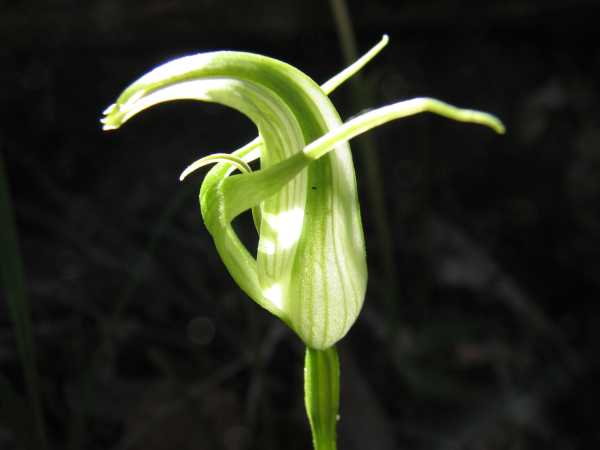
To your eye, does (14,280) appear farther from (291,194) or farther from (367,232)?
(367,232)

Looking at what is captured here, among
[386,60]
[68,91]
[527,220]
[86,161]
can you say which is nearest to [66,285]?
[86,161]

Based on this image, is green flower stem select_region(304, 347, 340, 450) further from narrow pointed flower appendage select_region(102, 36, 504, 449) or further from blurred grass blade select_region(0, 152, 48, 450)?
blurred grass blade select_region(0, 152, 48, 450)

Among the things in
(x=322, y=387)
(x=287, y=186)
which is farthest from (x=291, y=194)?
(x=322, y=387)

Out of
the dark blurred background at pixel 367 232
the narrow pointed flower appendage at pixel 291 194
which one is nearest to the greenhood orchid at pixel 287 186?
the narrow pointed flower appendage at pixel 291 194

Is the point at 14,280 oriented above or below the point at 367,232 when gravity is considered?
below

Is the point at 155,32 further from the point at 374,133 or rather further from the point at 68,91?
the point at 374,133

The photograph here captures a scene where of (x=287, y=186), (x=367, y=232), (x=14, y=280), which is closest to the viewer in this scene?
(x=287, y=186)

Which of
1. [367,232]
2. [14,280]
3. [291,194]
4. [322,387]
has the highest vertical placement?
[367,232]
